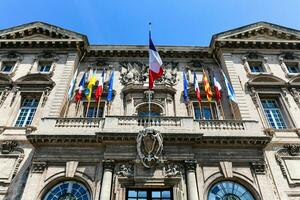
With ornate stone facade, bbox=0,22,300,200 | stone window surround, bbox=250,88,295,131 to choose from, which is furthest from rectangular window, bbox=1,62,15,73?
stone window surround, bbox=250,88,295,131

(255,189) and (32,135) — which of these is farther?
(32,135)

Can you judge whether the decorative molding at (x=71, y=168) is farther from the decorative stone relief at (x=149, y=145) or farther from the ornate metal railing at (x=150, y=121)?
the decorative stone relief at (x=149, y=145)

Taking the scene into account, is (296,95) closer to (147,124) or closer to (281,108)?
(281,108)

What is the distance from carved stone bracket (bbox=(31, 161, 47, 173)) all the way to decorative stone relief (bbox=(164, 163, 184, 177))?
700 centimetres

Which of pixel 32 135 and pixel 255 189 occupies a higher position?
pixel 32 135

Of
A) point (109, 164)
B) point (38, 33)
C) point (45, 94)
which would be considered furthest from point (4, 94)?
point (109, 164)

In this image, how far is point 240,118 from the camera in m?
19.4

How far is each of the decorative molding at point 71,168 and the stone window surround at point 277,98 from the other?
1289 centimetres

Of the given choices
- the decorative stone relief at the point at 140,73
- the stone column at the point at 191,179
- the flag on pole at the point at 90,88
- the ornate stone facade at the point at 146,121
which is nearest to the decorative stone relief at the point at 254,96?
the ornate stone facade at the point at 146,121

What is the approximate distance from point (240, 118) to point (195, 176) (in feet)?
19.5

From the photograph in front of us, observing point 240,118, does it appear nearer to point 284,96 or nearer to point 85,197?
point 284,96

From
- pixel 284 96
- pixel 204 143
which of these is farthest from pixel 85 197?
pixel 284 96

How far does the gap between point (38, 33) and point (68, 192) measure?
16569mm

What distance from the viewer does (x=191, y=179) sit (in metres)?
15.4
